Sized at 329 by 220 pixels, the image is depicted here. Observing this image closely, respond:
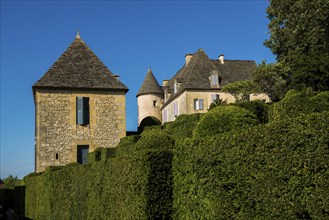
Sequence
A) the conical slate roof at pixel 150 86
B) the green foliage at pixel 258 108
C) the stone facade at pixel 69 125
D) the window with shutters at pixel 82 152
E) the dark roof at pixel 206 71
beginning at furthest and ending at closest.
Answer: the conical slate roof at pixel 150 86, the dark roof at pixel 206 71, the window with shutters at pixel 82 152, the stone facade at pixel 69 125, the green foliage at pixel 258 108

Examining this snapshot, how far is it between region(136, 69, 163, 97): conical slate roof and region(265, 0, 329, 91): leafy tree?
2117 centimetres

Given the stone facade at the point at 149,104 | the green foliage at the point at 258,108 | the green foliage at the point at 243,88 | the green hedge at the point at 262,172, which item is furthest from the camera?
the stone facade at the point at 149,104

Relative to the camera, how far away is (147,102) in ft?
168

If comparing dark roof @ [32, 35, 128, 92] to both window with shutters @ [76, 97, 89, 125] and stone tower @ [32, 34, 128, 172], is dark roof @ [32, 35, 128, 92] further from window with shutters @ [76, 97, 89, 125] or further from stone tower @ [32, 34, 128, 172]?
window with shutters @ [76, 97, 89, 125]

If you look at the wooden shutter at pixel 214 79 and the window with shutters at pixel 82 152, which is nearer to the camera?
the window with shutters at pixel 82 152

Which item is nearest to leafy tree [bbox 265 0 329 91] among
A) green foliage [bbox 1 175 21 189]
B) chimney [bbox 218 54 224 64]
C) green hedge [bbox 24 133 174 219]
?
chimney [bbox 218 54 224 64]

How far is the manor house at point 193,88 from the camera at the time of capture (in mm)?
43781

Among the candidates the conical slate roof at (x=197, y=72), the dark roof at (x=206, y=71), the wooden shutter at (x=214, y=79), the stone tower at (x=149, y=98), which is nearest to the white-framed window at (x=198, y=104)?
the dark roof at (x=206, y=71)

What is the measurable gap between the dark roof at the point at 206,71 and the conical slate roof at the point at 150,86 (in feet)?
6.11

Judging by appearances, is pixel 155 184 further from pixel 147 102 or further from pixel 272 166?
pixel 147 102

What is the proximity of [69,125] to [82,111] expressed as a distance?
1204 mm

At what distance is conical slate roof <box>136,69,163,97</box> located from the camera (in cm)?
5141

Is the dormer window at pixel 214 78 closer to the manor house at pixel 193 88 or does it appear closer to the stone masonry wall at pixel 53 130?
the manor house at pixel 193 88

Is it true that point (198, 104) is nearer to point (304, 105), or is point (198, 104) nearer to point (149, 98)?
point (149, 98)
